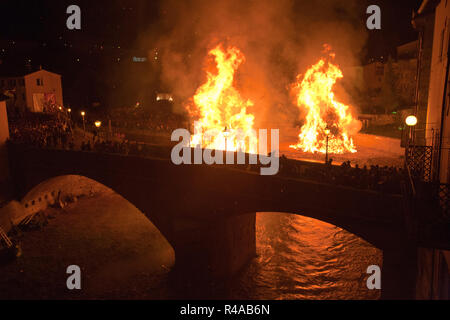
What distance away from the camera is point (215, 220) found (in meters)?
16.2

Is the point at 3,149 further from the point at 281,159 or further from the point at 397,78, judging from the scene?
the point at 397,78

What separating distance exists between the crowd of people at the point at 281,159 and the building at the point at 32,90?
16.6 ft

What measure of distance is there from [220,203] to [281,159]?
3.34 metres

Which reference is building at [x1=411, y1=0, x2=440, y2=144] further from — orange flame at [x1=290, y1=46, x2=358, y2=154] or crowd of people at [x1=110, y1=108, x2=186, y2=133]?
crowd of people at [x1=110, y1=108, x2=186, y2=133]

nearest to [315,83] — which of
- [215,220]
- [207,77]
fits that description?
[207,77]

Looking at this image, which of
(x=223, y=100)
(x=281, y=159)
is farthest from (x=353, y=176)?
(x=223, y=100)

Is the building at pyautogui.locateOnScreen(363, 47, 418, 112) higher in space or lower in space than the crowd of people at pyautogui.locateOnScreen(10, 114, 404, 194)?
higher

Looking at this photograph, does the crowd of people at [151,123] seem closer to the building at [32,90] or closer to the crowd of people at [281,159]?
the crowd of people at [281,159]

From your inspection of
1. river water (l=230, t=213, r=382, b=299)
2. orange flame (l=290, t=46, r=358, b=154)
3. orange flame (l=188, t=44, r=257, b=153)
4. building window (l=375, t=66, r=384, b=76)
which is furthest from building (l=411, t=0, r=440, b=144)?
building window (l=375, t=66, r=384, b=76)

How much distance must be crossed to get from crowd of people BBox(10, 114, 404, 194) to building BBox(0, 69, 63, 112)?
5.05 meters

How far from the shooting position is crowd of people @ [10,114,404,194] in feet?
40.2

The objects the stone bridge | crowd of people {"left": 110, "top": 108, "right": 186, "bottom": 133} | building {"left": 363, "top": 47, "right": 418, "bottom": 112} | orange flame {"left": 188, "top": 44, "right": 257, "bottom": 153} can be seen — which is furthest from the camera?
building {"left": 363, "top": 47, "right": 418, "bottom": 112}
